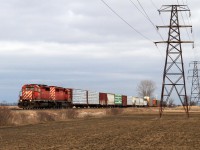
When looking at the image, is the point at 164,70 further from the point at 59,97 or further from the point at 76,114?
the point at 59,97

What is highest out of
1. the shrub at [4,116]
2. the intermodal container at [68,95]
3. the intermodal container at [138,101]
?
the intermodal container at [68,95]

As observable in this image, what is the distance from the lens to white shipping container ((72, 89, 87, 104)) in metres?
81.9

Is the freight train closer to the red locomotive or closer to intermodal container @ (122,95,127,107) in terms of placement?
the red locomotive

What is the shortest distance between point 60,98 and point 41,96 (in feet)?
29.7

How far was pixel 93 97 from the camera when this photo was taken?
309ft

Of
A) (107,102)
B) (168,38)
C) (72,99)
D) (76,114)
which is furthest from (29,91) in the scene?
(107,102)

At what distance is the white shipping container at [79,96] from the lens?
81881 millimetres

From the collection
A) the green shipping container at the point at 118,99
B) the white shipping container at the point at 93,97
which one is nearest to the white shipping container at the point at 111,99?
the green shipping container at the point at 118,99

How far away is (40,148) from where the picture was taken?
1856 cm

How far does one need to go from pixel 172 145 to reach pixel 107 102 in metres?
85.6

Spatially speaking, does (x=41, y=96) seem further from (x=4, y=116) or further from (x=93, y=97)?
(x=93, y=97)

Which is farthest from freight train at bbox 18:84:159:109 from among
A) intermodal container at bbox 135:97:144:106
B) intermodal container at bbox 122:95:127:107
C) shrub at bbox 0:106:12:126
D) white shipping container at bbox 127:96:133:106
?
shrub at bbox 0:106:12:126

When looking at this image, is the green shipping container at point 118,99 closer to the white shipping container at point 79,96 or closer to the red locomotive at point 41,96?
the white shipping container at point 79,96

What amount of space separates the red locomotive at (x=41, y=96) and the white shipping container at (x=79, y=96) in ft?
24.8
